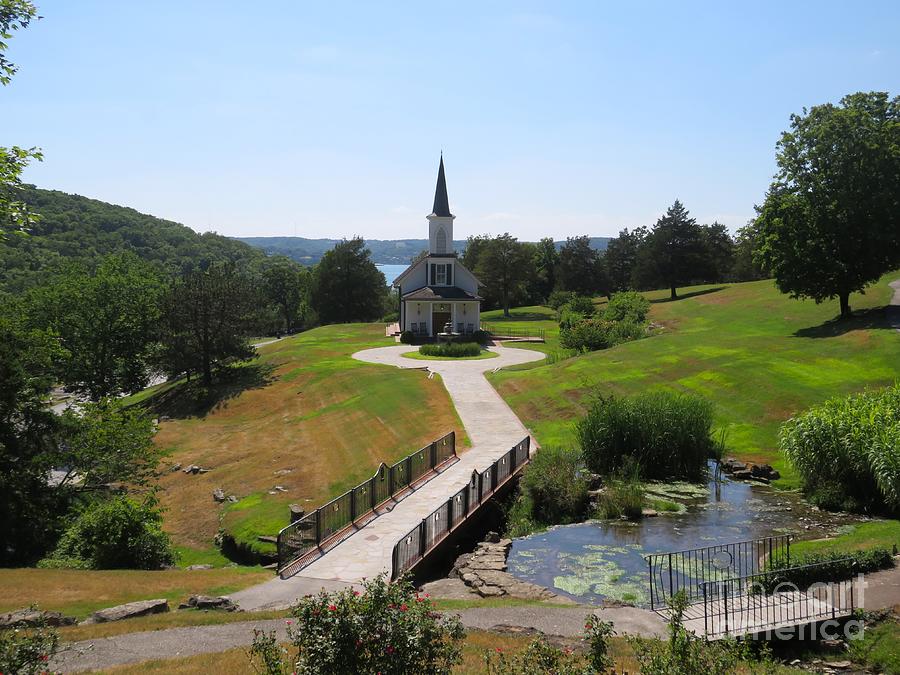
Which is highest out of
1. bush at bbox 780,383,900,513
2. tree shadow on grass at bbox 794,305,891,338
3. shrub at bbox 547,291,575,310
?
shrub at bbox 547,291,575,310

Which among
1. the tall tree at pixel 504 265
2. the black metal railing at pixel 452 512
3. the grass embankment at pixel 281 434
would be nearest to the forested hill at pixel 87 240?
the grass embankment at pixel 281 434

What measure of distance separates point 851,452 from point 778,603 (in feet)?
31.3

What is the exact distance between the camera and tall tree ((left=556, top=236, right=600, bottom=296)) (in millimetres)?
90312

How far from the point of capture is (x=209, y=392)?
4925 cm

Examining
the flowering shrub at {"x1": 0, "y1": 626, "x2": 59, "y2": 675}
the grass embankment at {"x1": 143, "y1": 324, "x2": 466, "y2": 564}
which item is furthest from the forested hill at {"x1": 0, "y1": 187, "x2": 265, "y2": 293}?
the flowering shrub at {"x1": 0, "y1": 626, "x2": 59, "y2": 675}

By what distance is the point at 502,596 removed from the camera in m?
14.4

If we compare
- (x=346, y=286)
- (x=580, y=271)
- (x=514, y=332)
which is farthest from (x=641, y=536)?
(x=346, y=286)

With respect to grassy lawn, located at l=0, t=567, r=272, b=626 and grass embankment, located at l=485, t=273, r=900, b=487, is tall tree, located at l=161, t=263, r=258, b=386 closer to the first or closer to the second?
grass embankment, located at l=485, t=273, r=900, b=487

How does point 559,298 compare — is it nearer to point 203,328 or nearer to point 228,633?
point 203,328

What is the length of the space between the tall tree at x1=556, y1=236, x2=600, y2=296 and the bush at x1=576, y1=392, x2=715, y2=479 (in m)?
66.4

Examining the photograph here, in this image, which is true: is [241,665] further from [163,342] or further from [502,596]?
[163,342]

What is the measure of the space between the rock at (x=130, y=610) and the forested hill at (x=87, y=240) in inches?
3161

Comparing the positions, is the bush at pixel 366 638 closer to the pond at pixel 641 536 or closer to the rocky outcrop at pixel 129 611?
the rocky outcrop at pixel 129 611

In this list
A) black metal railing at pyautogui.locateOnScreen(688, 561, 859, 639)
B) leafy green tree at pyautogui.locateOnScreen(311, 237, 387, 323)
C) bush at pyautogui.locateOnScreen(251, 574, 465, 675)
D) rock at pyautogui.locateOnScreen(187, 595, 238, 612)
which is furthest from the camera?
leafy green tree at pyautogui.locateOnScreen(311, 237, 387, 323)
